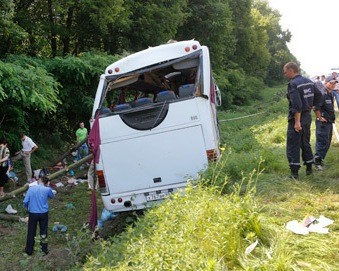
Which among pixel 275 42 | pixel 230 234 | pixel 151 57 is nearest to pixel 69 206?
pixel 151 57

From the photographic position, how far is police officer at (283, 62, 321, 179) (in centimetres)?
630

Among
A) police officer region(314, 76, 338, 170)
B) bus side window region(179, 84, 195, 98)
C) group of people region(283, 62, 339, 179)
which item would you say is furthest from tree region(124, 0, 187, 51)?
group of people region(283, 62, 339, 179)

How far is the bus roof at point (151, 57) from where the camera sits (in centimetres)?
816

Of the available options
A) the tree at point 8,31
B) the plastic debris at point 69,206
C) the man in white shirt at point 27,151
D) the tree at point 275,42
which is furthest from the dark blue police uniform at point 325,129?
the tree at point 275,42

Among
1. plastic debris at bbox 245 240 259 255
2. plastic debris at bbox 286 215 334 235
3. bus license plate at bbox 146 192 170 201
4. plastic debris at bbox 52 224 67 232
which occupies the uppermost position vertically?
plastic debris at bbox 245 240 259 255

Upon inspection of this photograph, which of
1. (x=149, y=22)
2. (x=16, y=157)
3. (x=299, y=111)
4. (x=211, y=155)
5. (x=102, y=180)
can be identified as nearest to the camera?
(x=299, y=111)

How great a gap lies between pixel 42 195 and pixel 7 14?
22.0ft

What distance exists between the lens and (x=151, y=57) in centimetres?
820

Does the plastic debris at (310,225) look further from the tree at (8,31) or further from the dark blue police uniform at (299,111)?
the tree at (8,31)

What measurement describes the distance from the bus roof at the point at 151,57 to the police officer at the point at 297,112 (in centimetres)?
235

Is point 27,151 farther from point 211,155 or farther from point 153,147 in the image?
point 211,155

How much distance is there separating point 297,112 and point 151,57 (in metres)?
3.16

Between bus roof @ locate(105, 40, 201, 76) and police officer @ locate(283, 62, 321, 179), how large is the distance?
2.35 meters

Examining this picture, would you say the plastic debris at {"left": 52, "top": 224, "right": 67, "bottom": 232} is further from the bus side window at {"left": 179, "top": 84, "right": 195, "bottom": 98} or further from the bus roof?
the bus side window at {"left": 179, "top": 84, "right": 195, "bottom": 98}
